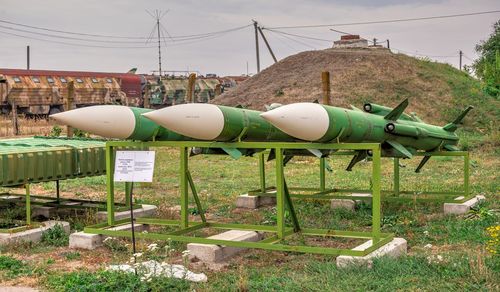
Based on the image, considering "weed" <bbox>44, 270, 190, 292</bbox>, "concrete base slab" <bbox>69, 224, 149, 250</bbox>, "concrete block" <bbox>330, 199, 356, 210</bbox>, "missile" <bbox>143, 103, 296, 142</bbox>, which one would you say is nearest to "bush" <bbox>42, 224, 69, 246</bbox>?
"concrete base slab" <bbox>69, 224, 149, 250</bbox>

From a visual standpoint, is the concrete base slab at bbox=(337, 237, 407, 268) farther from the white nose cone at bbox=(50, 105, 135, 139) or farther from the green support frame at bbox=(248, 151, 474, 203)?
the white nose cone at bbox=(50, 105, 135, 139)

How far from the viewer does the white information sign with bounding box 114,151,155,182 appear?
7.48m

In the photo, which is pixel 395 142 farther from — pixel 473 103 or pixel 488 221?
pixel 473 103

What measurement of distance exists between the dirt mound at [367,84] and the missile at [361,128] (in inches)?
625

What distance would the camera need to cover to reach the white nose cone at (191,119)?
749cm

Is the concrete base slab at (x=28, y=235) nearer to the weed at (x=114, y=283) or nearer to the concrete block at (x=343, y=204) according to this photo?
the weed at (x=114, y=283)

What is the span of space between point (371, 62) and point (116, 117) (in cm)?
2456

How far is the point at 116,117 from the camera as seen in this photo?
819cm

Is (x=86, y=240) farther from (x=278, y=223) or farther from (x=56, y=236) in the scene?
(x=278, y=223)

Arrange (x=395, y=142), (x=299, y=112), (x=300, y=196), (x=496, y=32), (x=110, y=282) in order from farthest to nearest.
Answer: (x=496, y=32) < (x=300, y=196) < (x=395, y=142) < (x=299, y=112) < (x=110, y=282)

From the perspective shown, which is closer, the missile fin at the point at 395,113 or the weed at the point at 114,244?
the weed at the point at 114,244

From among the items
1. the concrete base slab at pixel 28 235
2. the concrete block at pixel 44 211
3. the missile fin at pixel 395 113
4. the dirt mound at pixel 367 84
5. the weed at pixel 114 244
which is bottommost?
the weed at pixel 114 244

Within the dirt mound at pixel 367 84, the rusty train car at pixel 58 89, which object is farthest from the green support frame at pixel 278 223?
the rusty train car at pixel 58 89

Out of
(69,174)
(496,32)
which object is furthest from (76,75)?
(69,174)
